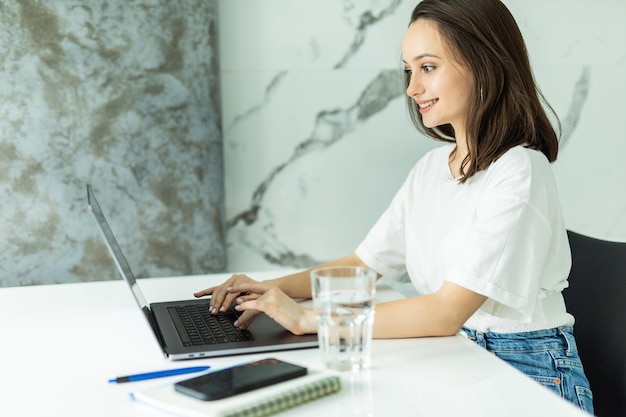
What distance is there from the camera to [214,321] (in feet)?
4.59

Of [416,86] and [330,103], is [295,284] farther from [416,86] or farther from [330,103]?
[330,103]

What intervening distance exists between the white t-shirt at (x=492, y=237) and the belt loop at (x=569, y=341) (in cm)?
2

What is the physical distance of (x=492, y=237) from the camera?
52.7 inches

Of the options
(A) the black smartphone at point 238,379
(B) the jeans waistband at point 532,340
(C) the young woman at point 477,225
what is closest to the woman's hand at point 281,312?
(C) the young woman at point 477,225

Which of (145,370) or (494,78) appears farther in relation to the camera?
(494,78)

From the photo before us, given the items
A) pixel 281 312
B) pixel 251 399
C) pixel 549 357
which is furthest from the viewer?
pixel 549 357

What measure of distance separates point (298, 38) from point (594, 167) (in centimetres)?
107

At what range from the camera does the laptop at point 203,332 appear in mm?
1206

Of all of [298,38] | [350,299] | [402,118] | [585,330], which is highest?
[298,38]

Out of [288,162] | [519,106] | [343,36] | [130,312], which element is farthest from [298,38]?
Answer: [130,312]

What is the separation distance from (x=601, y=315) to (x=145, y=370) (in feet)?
2.71

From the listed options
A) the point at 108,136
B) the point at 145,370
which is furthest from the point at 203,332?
the point at 108,136

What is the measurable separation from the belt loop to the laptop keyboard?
0.56 m

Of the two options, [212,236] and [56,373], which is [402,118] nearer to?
[212,236]
